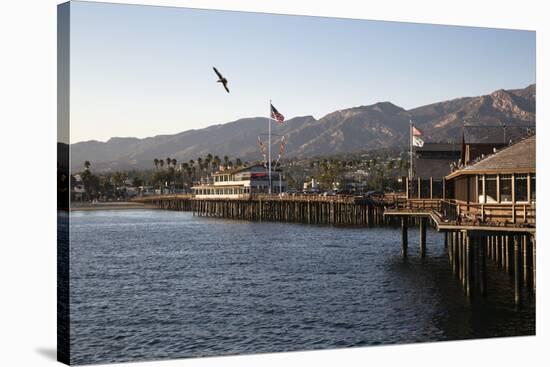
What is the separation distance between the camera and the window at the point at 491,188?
2412 centimetres

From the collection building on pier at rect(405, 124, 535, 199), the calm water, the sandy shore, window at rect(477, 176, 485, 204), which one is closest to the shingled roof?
window at rect(477, 176, 485, 204)

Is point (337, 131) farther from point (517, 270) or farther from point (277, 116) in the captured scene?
point (517, 270)

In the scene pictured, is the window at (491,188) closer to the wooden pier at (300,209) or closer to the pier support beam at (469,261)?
A: the pier support beam at (469,261)

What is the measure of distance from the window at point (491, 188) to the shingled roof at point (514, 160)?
1.36 feet

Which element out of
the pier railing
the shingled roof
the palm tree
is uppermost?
the palm tree

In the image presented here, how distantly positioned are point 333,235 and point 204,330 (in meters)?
31.9

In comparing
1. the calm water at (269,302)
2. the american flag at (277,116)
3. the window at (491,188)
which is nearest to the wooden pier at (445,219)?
the window at (491,188)

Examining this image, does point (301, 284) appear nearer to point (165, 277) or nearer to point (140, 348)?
point (165, 277)

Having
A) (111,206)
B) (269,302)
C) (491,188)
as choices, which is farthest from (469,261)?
(111,206)

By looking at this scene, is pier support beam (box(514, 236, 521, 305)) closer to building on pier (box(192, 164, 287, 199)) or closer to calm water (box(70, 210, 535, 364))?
calm water (box(70, 210, 535, 364))

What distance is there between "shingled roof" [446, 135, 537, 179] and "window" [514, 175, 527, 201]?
1.14 ft

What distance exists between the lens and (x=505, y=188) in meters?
23.5

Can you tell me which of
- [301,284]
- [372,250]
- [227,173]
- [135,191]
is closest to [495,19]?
[301,284]

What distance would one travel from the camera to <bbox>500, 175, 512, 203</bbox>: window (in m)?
23.3
